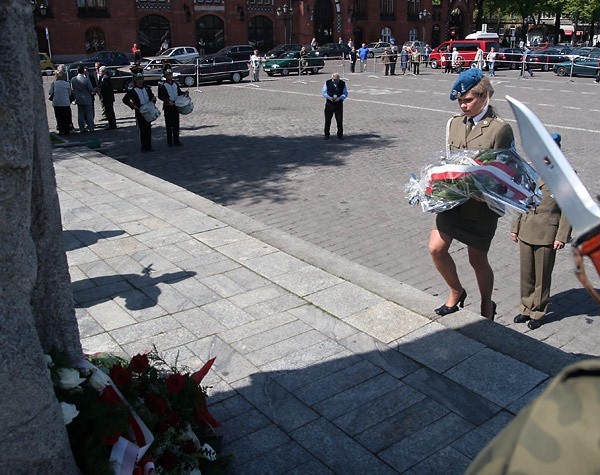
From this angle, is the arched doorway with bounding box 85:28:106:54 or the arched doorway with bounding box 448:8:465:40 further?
the arched doorway with bounding box 448:8:465:40

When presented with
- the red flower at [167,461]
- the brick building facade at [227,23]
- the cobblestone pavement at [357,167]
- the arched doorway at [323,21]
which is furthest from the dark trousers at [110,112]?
the arched doorway at [323,21]

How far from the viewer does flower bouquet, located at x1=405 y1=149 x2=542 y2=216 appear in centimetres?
443

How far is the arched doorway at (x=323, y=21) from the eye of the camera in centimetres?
5872

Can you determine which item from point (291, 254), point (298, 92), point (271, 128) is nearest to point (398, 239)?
point (291, 254)

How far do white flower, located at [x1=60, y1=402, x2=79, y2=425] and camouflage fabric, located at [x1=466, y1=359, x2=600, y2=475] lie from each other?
2140 mm

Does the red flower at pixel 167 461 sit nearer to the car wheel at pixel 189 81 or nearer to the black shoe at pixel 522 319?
the black shoe at pixel 522 319

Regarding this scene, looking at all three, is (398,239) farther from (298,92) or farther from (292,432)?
(298,92)

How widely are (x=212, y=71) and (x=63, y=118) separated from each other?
14562mm

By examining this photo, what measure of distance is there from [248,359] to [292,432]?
0.90m

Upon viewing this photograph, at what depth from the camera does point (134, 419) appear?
3.08m

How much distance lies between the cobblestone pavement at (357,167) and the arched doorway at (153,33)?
26315 mm

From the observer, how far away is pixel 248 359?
4473 mm

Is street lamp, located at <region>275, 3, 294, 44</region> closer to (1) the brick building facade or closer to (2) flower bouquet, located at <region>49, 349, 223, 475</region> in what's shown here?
(1) the brick building facade

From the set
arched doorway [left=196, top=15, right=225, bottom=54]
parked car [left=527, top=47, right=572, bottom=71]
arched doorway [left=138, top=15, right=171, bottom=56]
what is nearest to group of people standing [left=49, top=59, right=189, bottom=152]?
parked car [left=527, top=47, right=572, bottom=71]
